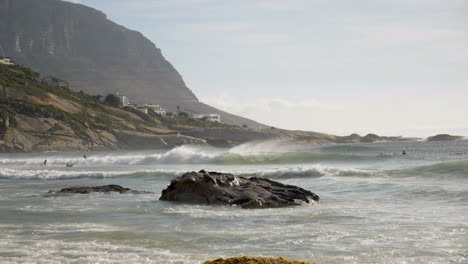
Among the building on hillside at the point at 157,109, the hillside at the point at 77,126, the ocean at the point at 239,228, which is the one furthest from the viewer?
the building on hillside at the point at 157,109

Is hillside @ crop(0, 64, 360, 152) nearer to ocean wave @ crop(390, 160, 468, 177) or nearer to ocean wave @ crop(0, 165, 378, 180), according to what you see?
ocean wave @ crop(0, 165, 378, 180)

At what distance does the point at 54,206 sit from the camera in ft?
58.8

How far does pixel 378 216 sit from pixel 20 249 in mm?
8554

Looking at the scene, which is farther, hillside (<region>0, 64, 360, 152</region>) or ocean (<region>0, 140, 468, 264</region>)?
hillside (<region>0, 64, 360, 152</region>)

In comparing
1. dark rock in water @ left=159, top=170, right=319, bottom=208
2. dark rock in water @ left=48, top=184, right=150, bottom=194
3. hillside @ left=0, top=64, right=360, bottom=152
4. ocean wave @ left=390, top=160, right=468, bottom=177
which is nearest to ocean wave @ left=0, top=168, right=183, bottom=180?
dark rock in water @ left=48, top=184, right=150, bottom=194

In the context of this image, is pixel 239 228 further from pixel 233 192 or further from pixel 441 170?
pixel 441 170

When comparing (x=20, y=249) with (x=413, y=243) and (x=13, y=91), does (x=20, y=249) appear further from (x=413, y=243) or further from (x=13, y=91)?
(x=13, y=91)

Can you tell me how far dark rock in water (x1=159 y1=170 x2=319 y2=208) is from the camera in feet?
57.8

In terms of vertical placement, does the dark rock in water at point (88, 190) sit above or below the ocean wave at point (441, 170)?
below

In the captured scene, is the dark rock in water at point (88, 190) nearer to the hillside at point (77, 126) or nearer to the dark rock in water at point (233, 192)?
the dark rock in water at point (233, 192)

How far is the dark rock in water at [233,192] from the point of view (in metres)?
17.6

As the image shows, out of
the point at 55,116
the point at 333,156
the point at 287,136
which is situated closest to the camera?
the point at 333,156

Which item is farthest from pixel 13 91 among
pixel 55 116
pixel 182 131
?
pixel 182 131

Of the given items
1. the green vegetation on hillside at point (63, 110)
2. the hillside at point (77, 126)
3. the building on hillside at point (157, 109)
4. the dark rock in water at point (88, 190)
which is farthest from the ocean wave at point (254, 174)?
the building on hillside at point (157, 109)
